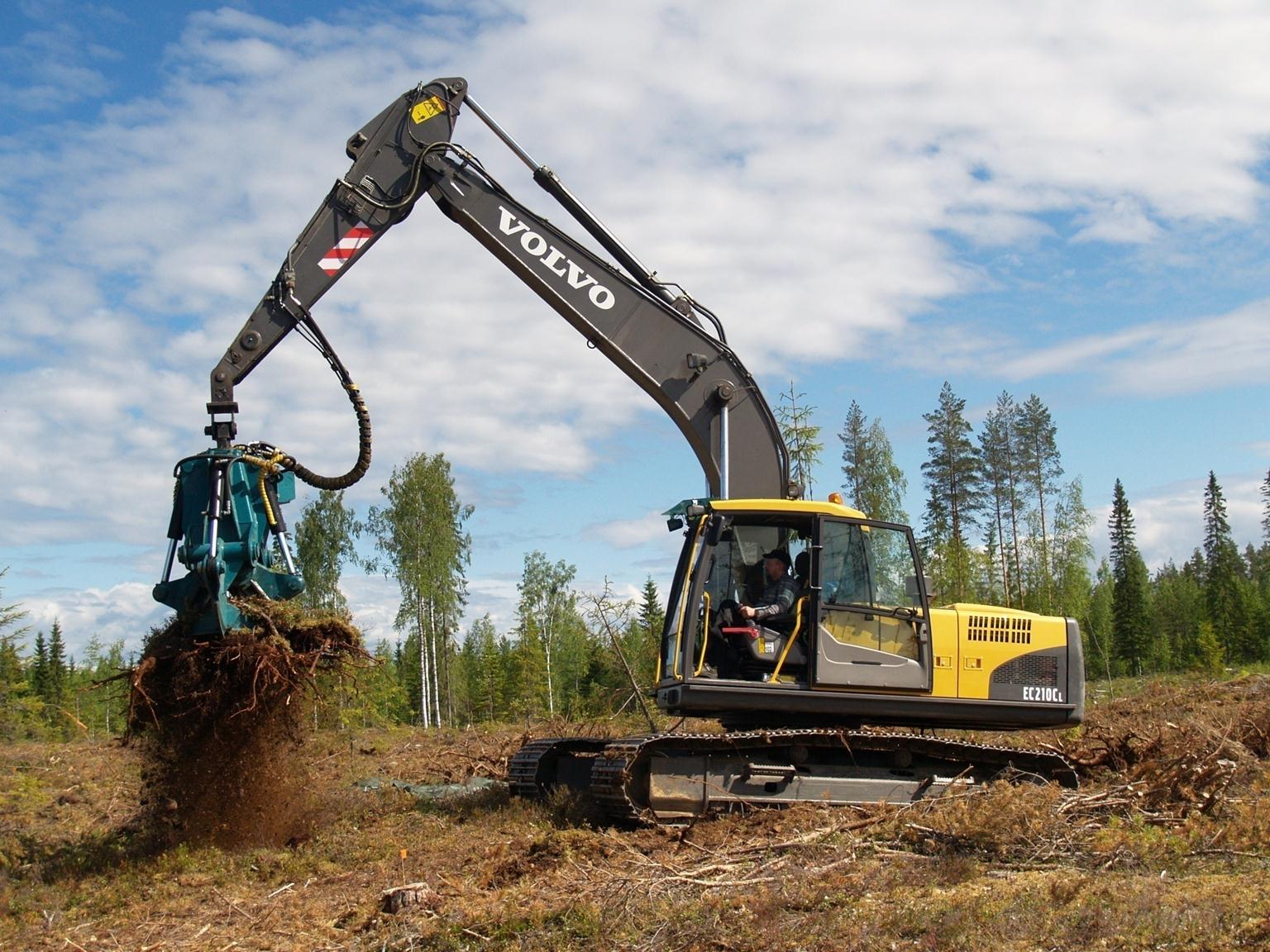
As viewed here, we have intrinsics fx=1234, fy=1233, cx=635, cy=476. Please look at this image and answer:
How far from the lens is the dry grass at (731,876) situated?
5.91 m

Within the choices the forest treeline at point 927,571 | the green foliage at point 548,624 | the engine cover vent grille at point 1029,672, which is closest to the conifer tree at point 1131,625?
the forest treeline at point 927,571

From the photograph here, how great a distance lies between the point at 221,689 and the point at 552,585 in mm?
36766

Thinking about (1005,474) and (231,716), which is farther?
(1005,474)

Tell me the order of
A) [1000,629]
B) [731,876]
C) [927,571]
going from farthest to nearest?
[927,571] → [1000,629] → [731,876]

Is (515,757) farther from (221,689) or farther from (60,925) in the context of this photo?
(60,925)

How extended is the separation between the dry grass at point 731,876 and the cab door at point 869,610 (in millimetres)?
1086

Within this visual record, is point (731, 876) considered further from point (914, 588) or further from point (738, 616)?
point (914, 588)

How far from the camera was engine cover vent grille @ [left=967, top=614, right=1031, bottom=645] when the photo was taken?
10.2m

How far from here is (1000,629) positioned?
33.9ft

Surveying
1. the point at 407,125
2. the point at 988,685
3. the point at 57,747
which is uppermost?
the point at 407,125

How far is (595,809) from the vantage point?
1028 cm

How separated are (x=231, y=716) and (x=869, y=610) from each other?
488 cm

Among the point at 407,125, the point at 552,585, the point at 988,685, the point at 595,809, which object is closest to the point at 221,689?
the point at 595,809

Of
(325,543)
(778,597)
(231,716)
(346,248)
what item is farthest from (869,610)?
(325,543)
